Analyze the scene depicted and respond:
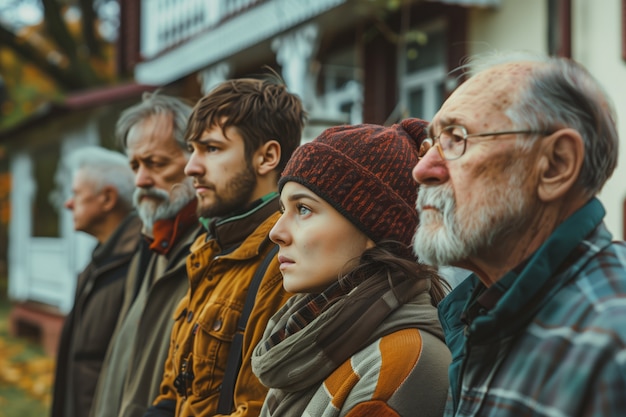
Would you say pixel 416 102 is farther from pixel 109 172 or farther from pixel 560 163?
pixel 560 163

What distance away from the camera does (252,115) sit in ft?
9.52

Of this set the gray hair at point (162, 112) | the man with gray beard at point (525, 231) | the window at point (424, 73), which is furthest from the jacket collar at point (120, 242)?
the window at point (424, 73)

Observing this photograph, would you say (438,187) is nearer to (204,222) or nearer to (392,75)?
(204,222)

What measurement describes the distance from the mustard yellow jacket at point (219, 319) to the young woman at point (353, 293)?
24 centimetres

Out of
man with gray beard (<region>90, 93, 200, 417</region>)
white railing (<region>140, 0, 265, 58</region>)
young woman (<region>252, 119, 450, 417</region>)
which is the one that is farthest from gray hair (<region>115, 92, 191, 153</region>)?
white railing (<region>140, 0, 265, 58</region>)

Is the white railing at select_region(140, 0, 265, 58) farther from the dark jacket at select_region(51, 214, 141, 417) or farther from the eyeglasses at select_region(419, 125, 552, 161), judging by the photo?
the eyeglasses at select_region(419, 125, 552, 161)

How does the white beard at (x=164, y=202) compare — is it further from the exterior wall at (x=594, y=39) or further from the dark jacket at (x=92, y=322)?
the exterior wall at (x=594, y=39)

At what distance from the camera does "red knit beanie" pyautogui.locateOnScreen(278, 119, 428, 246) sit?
7.38 ft

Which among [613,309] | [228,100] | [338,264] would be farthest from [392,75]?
[613,309]

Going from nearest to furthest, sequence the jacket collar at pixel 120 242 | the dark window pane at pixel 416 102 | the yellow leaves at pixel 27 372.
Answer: the jacket collar at pixel 120 242 → the dark window pane at pixel 416 102 → the yellow leaves at pixel 27 372

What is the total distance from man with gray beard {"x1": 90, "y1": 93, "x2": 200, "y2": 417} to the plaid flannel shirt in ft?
6.29

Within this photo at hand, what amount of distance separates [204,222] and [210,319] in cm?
46

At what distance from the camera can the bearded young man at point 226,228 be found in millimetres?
2676

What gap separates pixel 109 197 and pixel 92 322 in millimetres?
788
